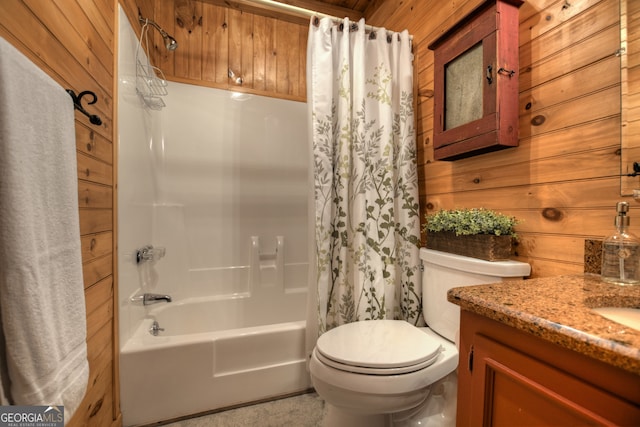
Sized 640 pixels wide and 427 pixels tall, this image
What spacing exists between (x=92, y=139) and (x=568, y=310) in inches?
59.9

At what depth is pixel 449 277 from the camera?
1161mm

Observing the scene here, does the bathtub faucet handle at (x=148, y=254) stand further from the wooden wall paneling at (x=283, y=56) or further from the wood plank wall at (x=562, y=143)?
the wood plank wall at (x=562, y=143)

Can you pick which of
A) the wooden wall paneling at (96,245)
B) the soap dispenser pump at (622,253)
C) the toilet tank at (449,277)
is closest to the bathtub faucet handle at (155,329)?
the wooden wall paneling at (96,245)

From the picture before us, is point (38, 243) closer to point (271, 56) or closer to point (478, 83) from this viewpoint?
point (478, 83)

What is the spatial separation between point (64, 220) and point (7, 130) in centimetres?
24

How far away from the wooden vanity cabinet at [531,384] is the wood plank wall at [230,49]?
2.17m

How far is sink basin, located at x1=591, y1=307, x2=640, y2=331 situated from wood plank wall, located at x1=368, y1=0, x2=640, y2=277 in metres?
0.26

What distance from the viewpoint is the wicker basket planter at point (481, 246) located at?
103 centimetres

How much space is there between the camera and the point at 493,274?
1.00 m

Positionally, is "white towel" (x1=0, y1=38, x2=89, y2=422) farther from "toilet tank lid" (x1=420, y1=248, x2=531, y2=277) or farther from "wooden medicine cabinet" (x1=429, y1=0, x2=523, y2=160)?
"wooden medicine cabinet" (x1=429, y1=0, x2=523, y2=160)

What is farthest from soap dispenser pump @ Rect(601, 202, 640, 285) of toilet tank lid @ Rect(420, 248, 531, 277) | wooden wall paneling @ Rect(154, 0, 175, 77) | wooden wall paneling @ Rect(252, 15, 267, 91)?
wooden wall paneling @ Rect(154, 0, 175, 77)

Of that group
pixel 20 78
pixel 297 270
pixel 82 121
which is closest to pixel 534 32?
pixel 20 78

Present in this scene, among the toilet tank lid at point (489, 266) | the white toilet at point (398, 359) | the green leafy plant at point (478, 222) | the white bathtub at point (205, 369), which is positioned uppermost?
the green leafy plant at point (478, 222)

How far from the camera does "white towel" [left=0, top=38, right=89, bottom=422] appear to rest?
0.53 m
